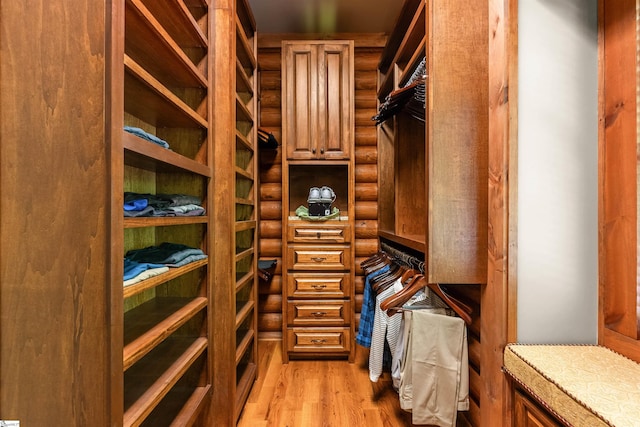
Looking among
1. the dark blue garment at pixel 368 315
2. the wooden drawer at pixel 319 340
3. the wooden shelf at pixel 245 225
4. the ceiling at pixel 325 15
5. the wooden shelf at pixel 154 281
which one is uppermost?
the ceiling at pixel 325 15

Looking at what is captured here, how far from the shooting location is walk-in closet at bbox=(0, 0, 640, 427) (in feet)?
2.54

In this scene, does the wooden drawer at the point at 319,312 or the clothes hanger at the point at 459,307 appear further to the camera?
the wooden drawer at the point at 319,312

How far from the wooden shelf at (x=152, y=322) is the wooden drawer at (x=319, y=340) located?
1.28m

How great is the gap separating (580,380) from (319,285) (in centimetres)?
192

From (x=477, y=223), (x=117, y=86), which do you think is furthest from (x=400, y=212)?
(x=117, y=86)

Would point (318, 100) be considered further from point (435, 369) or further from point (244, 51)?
point (435, 369)

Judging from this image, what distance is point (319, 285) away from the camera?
8.90ft

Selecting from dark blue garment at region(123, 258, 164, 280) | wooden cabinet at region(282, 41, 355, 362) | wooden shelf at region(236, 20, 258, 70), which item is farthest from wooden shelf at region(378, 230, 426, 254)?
wooden shelf at region(236, 20, 258, 70)

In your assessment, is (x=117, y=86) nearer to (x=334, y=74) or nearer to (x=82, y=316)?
(x=82, y=316)

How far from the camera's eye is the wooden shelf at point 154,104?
110cm

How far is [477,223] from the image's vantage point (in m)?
1.41

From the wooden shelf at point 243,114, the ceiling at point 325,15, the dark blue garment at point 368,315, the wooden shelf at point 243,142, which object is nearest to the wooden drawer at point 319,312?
the dark blue garment at point 368,315

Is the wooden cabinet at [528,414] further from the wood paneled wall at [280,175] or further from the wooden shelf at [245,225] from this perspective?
the wood paneled wall at [280,175]

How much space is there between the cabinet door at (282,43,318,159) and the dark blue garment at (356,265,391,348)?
1.12 m
